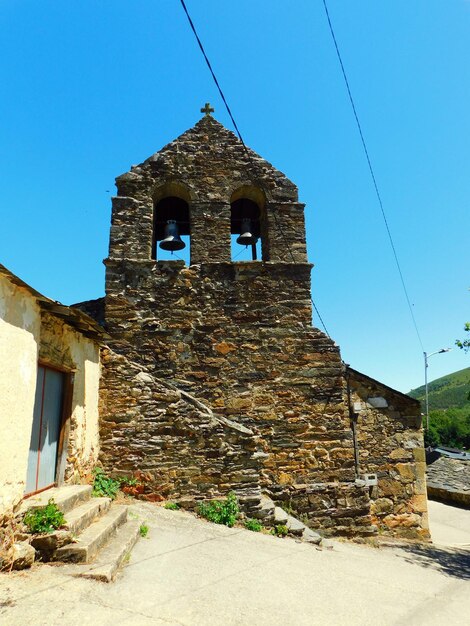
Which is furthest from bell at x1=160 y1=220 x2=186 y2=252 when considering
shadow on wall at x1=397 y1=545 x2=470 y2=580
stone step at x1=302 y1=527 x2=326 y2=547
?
shadow on wall at x1=397 y1=545 x2=470 y2=580

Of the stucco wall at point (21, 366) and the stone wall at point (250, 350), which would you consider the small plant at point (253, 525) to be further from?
the stucco wall at point (21, 366)

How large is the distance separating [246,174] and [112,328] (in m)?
4.33

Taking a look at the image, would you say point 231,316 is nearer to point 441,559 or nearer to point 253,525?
point 253,525

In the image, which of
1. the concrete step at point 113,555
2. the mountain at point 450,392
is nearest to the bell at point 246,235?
the concrete step at point 113,555

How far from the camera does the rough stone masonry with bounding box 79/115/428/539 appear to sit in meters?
7.18

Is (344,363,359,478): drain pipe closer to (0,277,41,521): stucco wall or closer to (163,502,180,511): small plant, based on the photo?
(163,502,180,511): small plant

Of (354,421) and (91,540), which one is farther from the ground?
(354,421)

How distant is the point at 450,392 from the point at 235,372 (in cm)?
11283

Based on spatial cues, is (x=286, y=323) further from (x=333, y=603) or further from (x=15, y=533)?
(x=15, y=533)

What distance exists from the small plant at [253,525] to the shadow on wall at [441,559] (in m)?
2.47

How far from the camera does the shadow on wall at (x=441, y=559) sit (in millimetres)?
6729

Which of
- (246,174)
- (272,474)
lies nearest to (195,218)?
(246,174)

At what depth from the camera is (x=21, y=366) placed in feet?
14.6

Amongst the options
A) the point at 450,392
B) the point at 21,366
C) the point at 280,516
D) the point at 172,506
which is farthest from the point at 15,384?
the point at 450,392
